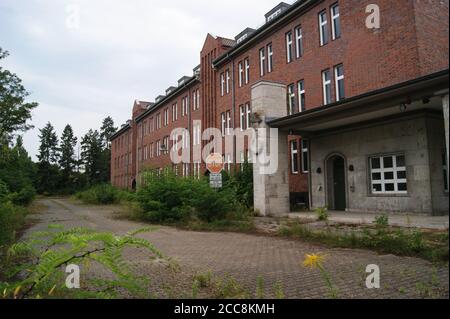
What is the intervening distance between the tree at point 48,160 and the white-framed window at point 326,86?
75.6m

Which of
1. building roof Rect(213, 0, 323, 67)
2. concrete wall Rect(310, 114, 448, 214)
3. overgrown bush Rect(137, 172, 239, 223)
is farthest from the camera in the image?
building roof Rect(213, 0, 323, 67)

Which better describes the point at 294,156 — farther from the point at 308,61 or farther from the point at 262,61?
the point at 262,61

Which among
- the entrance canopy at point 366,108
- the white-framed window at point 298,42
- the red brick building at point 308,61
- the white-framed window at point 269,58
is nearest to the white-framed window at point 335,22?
the red brick building at point 308,61

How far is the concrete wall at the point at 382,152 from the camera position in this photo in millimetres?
13031

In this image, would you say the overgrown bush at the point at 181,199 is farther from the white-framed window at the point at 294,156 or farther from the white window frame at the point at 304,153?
the white-framed window at the point at 294,156

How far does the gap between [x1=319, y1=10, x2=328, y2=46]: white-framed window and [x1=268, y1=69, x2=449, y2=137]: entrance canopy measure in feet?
17.7

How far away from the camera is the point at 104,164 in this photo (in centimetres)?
8994

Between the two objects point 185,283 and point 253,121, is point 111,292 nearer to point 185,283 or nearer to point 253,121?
point 185,283

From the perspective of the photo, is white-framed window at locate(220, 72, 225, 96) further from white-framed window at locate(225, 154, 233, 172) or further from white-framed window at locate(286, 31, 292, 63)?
white-framed window at locate(286, 31, 292, 63)

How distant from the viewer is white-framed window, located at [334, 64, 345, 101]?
18408 mm

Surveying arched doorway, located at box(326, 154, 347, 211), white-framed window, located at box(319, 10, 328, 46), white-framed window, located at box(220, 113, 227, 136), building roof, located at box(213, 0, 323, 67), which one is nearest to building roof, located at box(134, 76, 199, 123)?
building roof, located at box(213, 0, 323, 67)

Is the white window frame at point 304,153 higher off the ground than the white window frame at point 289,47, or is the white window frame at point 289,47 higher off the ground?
the white window frame at point 289,47
